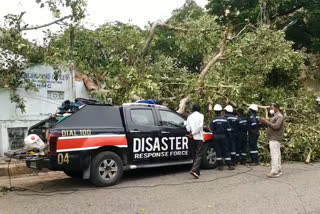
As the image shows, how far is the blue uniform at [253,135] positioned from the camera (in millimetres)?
9531

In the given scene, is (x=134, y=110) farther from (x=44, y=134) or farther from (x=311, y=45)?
(x=311, y=45)

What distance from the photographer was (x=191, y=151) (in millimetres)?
8711

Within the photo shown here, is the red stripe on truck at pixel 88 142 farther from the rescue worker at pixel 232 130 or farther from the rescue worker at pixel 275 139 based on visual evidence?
the rescue worker at pixel 275 139

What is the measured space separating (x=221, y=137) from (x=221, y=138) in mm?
24

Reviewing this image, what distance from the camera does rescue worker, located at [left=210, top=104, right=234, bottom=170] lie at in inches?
352

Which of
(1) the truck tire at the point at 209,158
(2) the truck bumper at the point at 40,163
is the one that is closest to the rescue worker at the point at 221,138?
(1) the truck tire at the point at 209,158

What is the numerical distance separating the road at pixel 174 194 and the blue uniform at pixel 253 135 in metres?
0.85

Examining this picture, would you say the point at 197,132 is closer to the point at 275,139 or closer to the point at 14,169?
the point at 275,139

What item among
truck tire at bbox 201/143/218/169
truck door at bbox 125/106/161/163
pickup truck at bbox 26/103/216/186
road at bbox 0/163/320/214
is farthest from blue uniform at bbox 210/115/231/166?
truck door at bbox 125/106/161/163

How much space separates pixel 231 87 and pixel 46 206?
673cm

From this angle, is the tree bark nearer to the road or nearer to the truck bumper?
the road

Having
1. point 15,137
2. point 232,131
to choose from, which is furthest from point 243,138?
point 15,137

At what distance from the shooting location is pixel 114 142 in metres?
7.41

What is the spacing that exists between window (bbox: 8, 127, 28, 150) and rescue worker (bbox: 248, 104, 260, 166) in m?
6.41
